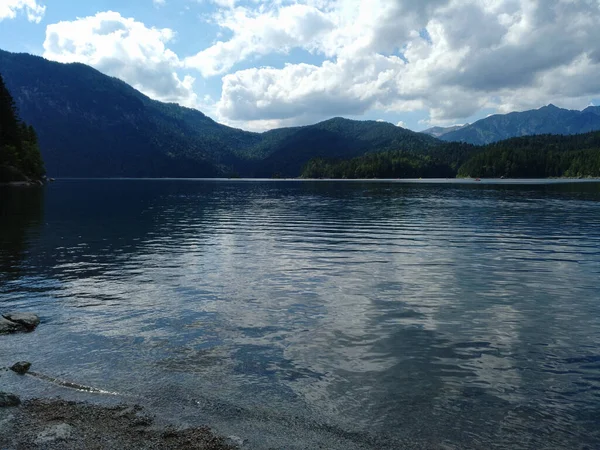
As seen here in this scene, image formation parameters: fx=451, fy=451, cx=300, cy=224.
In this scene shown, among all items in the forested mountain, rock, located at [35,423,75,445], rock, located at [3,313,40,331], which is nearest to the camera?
rock, located at [35,423,75,445]

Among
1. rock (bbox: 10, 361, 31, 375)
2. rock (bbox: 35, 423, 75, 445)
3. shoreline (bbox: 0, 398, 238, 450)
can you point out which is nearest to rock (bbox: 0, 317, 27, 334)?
rock (bbox: 10, 361, 31, 375)

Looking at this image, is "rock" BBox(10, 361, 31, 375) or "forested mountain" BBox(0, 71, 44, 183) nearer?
"rock" BBox(10, 361, 31, 375)

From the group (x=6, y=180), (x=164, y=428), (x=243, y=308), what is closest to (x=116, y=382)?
(x=164, y=428)

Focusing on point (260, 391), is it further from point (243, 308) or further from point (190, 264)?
point (190, 264)

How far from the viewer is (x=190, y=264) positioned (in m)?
33.5

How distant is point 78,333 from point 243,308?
7.39 m

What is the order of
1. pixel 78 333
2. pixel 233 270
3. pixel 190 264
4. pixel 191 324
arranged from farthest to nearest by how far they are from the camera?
pixel 190 264, pixel 233 270, pixel 191 324, pixel 78 333

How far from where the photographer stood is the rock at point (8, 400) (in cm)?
1244

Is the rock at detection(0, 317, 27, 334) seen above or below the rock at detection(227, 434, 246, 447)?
below

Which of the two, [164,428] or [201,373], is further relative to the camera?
[201,373]

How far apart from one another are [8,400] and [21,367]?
2.49 meters

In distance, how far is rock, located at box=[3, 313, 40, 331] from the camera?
19.2m

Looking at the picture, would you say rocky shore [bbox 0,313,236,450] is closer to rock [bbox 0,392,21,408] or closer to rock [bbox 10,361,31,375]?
rock [bbox 0,392,21,408]

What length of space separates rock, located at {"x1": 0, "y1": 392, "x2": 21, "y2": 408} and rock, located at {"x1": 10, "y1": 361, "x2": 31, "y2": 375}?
1953 mm
